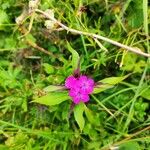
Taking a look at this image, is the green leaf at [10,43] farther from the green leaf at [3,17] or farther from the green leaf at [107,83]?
the green leaf at [107,83]

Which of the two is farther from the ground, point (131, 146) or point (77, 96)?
point (77, 96)

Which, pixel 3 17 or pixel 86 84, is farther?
pixel 3 17

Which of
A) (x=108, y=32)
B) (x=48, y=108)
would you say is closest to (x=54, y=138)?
(x=48, y=108)

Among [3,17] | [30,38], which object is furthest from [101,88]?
[3,17]

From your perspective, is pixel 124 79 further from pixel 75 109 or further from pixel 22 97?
pixel 22 97

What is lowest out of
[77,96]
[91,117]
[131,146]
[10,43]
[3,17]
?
[131,146]

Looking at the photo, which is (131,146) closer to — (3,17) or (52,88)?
(52,88)

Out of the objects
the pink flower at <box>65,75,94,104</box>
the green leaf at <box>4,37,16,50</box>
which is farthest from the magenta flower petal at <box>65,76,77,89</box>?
Answer: the green leaf at <box>4,37,16,50</box>
